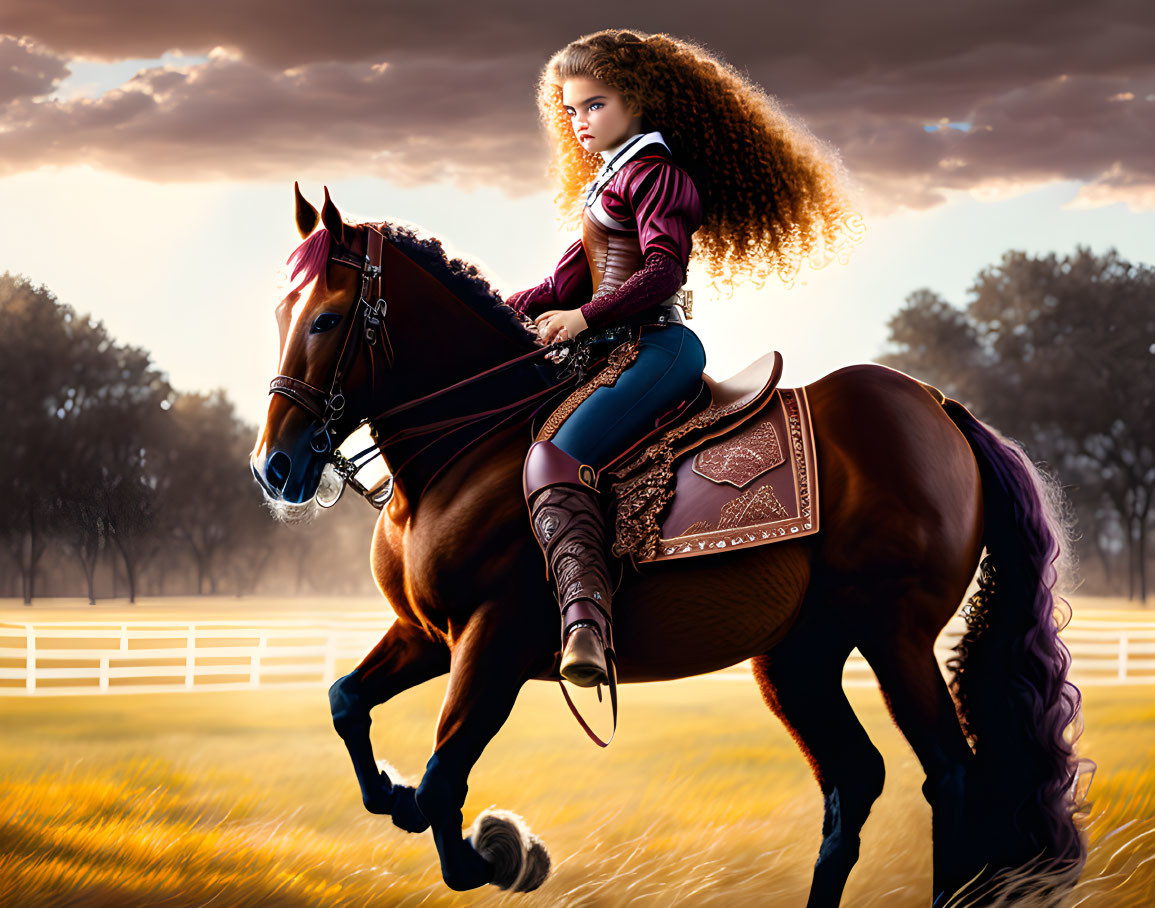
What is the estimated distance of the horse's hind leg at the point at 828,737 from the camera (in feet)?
13.4

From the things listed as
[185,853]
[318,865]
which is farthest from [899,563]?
[185,853]

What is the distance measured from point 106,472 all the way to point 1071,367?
73.4 feet

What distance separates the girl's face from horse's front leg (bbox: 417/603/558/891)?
6.83 ft

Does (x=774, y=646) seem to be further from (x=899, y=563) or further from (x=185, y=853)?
(x=185, y=853)

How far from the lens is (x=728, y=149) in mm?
4316

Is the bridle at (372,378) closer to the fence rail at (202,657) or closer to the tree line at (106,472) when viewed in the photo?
the tree line at (106,472)

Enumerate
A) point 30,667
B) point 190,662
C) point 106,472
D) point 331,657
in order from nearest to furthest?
point 106,472 → point 30,667 → point 190,662 → point 331,657

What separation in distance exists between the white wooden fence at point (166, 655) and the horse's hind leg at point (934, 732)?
301 inches

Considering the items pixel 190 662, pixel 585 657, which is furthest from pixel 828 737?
pixel 190 662

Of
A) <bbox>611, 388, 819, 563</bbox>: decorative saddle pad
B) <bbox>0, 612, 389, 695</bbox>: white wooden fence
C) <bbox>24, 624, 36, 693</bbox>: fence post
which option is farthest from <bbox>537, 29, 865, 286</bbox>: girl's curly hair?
<bbox>24, 624, 36, 693</bbox>: fence post

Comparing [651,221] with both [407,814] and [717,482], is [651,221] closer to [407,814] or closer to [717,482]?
A: [717,482]

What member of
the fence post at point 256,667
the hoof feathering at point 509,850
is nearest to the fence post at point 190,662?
the fence post at point 256,667

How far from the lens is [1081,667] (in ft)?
40.5

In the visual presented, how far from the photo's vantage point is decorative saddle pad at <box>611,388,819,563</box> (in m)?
3.63
